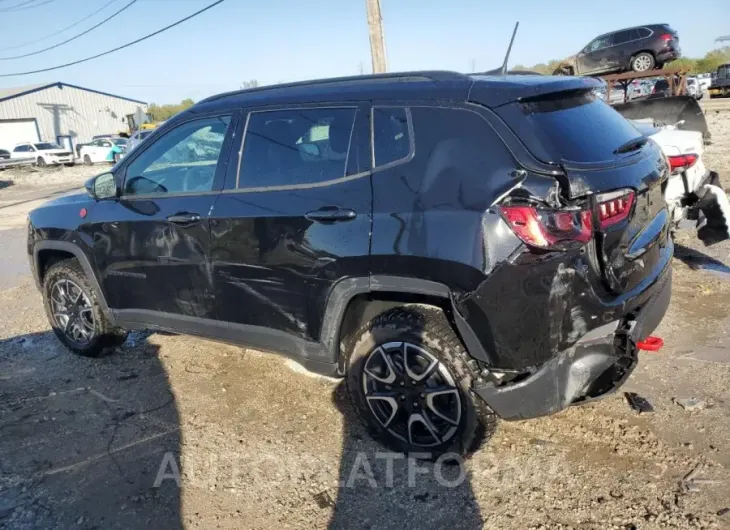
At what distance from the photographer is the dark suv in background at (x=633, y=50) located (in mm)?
16203

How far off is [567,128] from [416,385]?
1.44 m

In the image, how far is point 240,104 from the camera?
356cm

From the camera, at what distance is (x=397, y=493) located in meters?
2.92

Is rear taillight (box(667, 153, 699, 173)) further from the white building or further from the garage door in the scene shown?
the garage door

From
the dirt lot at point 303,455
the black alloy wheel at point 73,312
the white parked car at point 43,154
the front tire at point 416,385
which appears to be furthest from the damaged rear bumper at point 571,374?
the white parked car at point 43,154

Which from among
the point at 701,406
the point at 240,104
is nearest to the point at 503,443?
the point at 701,406

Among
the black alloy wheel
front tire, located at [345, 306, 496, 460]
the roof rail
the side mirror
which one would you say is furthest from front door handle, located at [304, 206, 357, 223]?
the black alloy wheel

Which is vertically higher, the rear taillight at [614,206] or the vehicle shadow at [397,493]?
the rear taillight at [614,206]

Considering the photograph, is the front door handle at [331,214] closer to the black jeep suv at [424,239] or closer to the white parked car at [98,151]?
the black jeep suv at [424,239]

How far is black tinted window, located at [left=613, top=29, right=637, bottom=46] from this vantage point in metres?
16.6

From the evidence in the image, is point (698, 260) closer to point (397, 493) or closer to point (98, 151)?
point (397, 493)

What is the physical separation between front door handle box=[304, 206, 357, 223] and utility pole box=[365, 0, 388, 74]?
26.6 ft

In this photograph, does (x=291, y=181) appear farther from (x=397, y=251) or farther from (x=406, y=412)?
(x=406, y=412)

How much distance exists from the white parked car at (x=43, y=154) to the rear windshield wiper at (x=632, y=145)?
122 feet
